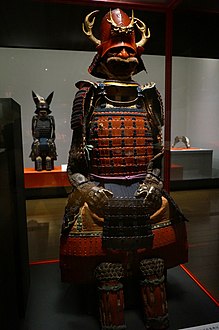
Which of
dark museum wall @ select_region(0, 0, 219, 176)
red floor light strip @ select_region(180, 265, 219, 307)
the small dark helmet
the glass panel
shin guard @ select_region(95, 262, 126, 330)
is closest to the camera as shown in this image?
shin guard @ select_region(95, 262, 126, 330)

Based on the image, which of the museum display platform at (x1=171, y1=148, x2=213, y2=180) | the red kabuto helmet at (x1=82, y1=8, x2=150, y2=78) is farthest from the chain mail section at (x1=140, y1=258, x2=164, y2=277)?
the museum display platform at (x1=171, y1=148, x2=213, y2=180)

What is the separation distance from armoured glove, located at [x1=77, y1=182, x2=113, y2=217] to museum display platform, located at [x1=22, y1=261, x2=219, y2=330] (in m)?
0.61

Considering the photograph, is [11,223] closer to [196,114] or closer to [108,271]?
[108,271]

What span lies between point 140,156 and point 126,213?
1.06ft

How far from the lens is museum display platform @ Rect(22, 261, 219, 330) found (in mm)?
1591

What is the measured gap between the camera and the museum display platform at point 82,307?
159cm

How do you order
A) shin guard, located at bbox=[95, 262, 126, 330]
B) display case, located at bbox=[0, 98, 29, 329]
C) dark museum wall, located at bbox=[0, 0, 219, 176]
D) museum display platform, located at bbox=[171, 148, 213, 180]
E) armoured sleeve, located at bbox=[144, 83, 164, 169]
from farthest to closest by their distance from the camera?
museum display platform, located at bbox=[171, 148, 213, 180], dark museum wall, located at bbox=[0, 0, 219, 176], armoured sleeve, located at bbox=[144, 83, 164, 169], shin guard, located at bbox=[95, 262, 126, 330], display case, located at bbox=[0, 98, 29, 329]

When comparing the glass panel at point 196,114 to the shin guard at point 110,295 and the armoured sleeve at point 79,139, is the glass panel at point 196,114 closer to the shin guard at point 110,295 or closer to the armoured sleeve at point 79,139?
the armoured sleeve at point 79,139

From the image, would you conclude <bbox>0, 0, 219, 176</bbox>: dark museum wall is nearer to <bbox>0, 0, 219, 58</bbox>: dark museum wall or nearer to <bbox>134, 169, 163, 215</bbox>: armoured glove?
<bbox>0, 0, 219, 58</bbox>: dark museum wall

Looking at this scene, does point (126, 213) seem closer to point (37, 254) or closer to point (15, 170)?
point (15, 170)

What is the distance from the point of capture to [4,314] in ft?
4.18

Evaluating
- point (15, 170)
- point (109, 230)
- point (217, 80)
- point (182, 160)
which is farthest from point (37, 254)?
point (217, 80)

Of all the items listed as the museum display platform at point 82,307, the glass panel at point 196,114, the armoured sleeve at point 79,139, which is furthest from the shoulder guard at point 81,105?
the museum display platform at point 82,307

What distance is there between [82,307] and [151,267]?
0.52 meters
